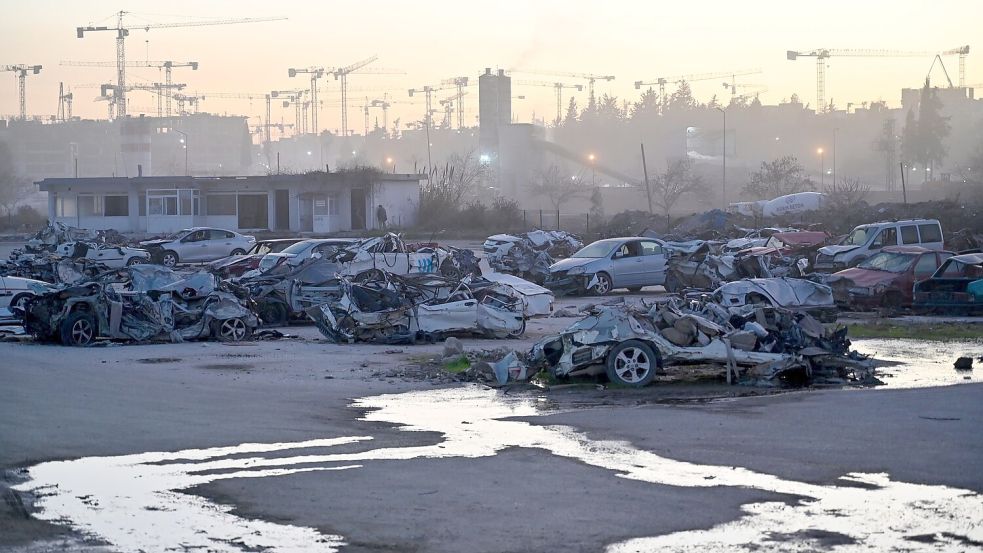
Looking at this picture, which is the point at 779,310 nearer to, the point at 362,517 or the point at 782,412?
the point at 782,412

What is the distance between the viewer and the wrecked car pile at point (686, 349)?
46.6 feet

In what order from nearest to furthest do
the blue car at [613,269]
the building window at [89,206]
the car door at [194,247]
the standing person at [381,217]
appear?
the blue car at [613,269], the car door at [194,247], the standing person at [381,217], the building window at [89,206]

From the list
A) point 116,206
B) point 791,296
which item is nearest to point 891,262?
point 791,296

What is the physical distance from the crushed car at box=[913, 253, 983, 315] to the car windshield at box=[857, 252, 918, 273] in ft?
3.82

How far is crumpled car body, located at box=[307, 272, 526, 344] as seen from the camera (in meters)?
19.7

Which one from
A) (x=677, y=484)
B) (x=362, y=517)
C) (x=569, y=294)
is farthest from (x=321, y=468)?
(x=569, y=294)

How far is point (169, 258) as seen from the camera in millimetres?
42062

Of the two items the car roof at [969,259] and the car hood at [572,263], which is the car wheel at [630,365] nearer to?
the car roof at [969,259]

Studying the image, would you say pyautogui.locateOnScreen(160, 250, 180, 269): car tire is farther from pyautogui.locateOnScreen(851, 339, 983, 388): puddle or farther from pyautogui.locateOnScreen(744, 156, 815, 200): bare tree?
pyautogui.locateOnScreen(744, 156, 815, 200): bare tree

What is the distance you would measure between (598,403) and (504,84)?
15103 cm

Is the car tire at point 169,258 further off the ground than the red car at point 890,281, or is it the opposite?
the car tire at point 169,258

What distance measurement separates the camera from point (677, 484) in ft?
28.2

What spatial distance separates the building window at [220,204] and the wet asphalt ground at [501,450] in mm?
51080

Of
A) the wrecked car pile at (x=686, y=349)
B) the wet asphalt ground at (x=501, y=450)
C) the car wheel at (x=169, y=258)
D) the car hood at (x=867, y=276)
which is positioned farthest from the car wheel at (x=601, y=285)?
the car wheel at (x=169, y=258)
